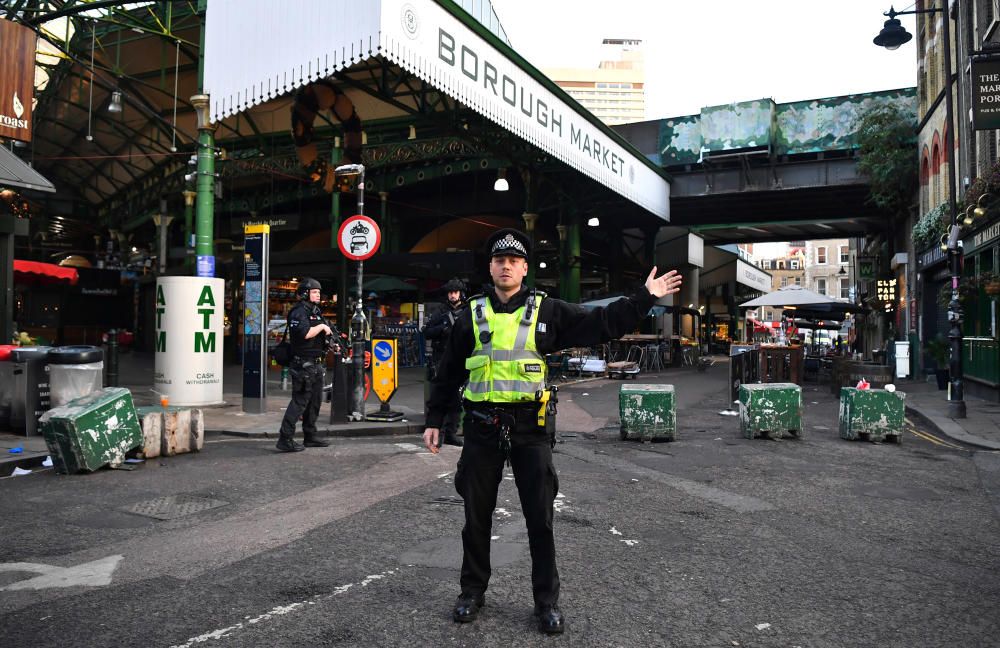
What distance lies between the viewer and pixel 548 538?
351cm

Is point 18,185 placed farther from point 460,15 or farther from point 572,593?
point 572,593

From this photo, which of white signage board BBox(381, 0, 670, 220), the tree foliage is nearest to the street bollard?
white signage board BBox(381, 0, 670, 220)

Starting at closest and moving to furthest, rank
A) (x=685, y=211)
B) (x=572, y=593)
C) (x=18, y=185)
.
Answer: (x=572, y=593)
(x=18, y=185)
(x=685, y=211)

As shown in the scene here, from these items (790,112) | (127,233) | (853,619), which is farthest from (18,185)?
(127,233)

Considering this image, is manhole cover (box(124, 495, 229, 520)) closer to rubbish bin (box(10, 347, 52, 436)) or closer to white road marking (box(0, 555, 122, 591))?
white road marking (box(0, 555, 122, 591))

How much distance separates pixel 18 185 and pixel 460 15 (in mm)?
7404

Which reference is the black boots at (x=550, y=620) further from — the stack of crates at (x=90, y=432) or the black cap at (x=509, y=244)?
the stack of crates at (x=90, y=432)

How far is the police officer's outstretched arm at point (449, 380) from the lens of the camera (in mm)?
3801

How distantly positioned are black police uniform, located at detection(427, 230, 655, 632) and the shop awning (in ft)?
31.4

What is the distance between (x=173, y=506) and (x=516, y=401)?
3.90 m

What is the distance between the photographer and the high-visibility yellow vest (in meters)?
3.51

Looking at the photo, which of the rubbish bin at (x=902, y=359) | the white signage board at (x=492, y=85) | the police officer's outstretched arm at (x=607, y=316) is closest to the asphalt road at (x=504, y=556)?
the police officer's outstretched arm at (x=607, y=316)

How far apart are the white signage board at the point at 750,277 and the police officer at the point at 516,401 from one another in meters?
40.9

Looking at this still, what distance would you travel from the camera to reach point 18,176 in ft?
34.4
